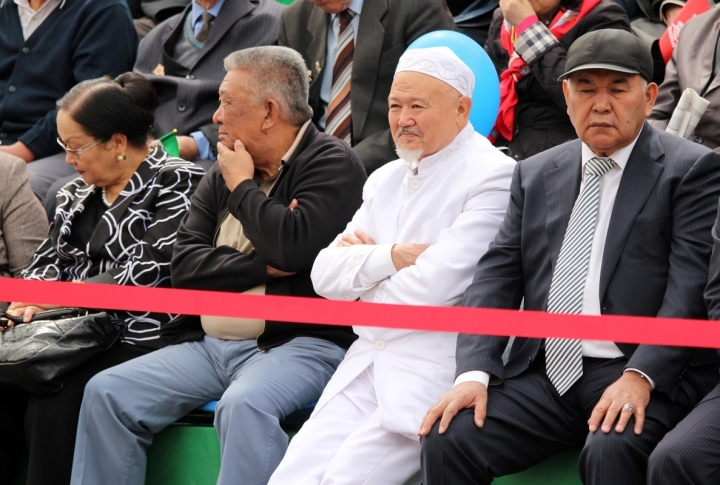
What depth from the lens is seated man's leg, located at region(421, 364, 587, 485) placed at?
10.6ft

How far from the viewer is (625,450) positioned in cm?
300

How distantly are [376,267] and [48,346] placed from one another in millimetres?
1446

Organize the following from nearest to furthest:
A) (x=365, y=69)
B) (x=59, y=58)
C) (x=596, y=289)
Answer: (x=596, y=289), (x=365, y=69), (x=59, y=58)

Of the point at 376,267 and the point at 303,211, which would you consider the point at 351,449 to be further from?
the point at 303,211

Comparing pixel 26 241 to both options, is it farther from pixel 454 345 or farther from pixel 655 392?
pixel 655 392

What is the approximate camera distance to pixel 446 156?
384 cm

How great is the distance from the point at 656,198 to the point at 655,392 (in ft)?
1.99

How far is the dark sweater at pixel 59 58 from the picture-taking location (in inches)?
243

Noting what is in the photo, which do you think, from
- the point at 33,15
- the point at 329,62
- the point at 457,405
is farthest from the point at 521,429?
the point at 33,15

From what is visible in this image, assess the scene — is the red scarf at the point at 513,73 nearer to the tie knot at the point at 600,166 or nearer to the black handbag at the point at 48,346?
the tie knot at the point at 600,166

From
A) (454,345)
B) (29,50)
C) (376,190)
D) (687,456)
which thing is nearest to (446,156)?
(376,190)

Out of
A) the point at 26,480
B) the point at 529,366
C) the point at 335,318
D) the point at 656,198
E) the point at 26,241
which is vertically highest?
the point at 656,198

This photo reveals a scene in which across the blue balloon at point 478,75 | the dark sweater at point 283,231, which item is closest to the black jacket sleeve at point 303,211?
the dark sweater at point 283,231

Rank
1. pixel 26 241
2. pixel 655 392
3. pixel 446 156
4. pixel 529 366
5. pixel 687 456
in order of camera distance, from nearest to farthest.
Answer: pixel 687 456, pixel 655 392, pixel 529 366, pixel 446 156, pixel 26 241
